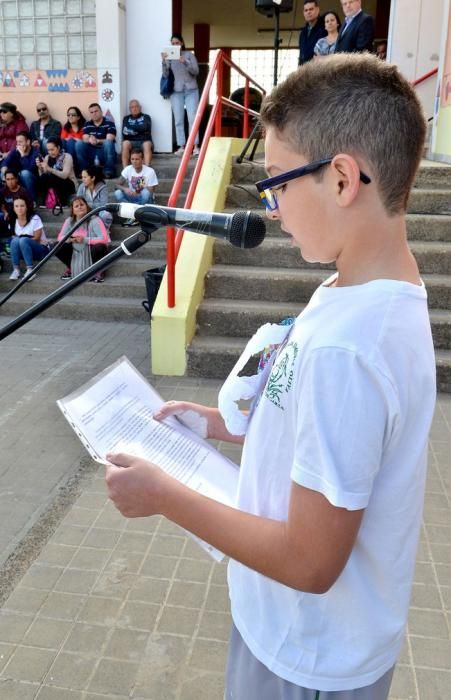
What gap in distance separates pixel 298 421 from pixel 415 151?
426 mm

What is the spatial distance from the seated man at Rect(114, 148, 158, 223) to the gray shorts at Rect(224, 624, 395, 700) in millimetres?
7731

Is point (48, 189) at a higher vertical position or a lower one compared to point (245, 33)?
lower

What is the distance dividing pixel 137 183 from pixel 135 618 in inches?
282

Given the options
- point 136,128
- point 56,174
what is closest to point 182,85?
point 136,128

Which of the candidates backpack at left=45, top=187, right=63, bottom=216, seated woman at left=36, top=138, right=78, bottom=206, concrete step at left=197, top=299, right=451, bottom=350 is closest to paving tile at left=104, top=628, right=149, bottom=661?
A: concrete step at left=197, top=299, right=451, bottom=350

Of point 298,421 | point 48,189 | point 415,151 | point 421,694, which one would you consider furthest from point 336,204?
point 48,189

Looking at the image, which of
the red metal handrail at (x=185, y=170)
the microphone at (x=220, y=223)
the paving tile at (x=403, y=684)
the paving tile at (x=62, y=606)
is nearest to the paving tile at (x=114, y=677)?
the paving tile at (x=62, y=606)

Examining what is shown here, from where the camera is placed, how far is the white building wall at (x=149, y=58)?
979 centimetres

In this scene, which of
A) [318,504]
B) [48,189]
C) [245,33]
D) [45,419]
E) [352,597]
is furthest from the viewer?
[245,33]

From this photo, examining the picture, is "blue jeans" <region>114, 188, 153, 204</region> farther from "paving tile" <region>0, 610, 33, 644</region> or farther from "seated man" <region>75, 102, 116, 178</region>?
"paving tile" <region>0, 610, 33, 644</region>

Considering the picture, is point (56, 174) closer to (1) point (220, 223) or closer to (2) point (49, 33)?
(2) point (49, 33)

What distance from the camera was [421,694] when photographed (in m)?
2.02

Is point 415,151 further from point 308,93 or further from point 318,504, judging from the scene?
point 318,504

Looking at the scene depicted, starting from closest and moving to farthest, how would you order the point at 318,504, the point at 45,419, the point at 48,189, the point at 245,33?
the point at 318,504
the point at 45,419
the point at 48,189
the point at 245,33
